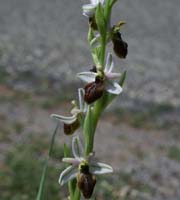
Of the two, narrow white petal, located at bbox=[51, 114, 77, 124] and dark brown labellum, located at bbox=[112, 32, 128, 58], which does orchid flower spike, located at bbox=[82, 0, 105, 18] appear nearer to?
dark brown labellum, located at bbox=[112, 32, 128, 58]

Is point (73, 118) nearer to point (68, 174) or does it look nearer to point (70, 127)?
point (70, 127)

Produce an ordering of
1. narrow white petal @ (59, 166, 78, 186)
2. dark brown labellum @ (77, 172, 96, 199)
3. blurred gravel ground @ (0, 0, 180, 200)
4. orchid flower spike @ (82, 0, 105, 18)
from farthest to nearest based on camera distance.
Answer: blurred gravel ground @ (0, 0, 180, 200), orchid flower spike @ (82, 0, 105, 18), narrow white petal @ (59, 166, 78, 186), dark brown labellum @ (77, 172, 96, 199)

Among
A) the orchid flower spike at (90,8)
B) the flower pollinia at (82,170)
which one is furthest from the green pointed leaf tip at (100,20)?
the flower pollinia at (82,170)

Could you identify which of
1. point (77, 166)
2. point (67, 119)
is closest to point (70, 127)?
point (67, 119)

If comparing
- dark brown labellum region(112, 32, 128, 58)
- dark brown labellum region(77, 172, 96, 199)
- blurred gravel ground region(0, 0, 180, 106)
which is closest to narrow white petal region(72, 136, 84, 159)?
dark brown labellum region(77, 172, 96, 199)

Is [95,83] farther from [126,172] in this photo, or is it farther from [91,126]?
[126,172]

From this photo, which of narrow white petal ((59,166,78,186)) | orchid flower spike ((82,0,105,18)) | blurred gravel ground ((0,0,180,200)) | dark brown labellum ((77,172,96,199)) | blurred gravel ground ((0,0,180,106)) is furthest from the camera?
blurred gravel ground ((0,0,180,106))

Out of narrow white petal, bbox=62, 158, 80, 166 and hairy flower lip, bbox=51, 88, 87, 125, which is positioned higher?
hairy flower lip, bbox=51, 88, 87, 125

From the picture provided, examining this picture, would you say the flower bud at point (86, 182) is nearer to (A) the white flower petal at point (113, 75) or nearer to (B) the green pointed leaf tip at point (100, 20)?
(A) the white flower petal at point (113, 75)
